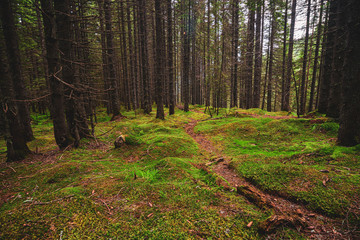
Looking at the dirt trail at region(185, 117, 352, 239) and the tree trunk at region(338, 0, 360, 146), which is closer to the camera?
the dirt trail at region(185, 117, 352, 239)

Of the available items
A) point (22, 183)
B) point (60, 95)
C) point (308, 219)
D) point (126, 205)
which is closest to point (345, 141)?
point (308, 219)

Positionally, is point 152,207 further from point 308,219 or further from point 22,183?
point 22,183

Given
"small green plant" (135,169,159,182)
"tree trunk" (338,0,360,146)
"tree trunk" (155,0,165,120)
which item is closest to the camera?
"small green plant" (135,169,159,182)

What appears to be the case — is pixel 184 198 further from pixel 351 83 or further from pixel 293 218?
pixel 351 83

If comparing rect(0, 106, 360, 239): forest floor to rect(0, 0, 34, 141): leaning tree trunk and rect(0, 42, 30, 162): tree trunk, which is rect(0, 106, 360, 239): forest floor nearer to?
rect(0, 42, 30, 162): tree trunk

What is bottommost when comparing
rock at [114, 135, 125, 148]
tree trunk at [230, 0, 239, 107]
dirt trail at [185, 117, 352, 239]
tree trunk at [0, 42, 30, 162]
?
dirt trail at [185, 117, 352, 239]

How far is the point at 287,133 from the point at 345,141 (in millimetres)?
1982

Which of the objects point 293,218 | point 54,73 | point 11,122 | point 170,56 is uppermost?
point 170,56

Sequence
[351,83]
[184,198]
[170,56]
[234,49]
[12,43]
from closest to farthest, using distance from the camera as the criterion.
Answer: [184,198] < [351,83] < [12,43] < [170,56] < [234,49]

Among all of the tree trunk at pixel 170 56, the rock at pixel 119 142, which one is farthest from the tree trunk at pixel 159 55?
the rock at pixel 119 142

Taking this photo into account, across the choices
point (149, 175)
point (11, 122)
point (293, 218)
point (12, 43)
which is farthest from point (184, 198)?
point (12, 43)

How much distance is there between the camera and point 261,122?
300 inches

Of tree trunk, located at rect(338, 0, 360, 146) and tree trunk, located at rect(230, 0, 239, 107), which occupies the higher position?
tree trunk, located at rect(230, 0, 239, 107)

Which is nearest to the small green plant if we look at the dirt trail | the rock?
the dirt trail
